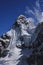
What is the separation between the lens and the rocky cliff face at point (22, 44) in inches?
2299

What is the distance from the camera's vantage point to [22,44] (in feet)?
235

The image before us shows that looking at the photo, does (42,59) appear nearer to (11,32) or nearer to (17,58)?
(17,58)

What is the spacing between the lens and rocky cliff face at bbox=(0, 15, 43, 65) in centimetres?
5839

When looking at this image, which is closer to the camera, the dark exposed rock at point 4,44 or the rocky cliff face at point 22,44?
the rocky cliff face at point 22,44

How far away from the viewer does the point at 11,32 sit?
81.3 m

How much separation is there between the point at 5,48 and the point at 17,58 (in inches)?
476

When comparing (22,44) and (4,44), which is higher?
(4,44)

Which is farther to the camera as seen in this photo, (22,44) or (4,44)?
(4,44)

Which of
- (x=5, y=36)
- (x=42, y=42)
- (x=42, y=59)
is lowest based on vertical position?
(x=42, y=59)

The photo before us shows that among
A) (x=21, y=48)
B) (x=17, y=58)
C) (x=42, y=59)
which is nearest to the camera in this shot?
(x=42, y=59)

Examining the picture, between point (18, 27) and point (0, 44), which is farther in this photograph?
point (18, 27)

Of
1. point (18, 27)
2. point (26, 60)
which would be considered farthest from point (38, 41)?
point (18, 27)

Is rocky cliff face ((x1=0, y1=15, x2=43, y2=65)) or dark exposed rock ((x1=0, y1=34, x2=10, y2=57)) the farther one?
dark exposed rock ((x1=0, y1=34, x2=10, y2=57))

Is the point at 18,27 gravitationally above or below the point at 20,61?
above
